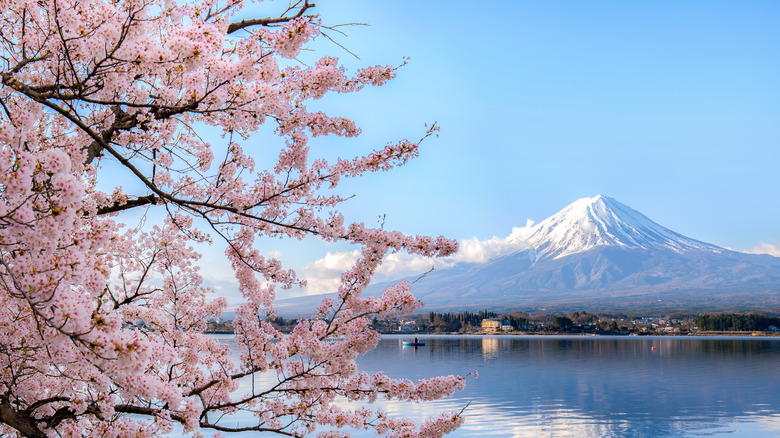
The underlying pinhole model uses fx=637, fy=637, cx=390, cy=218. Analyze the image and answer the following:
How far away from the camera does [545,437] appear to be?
3341 cm

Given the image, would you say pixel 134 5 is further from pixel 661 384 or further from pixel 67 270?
pixel 661 384

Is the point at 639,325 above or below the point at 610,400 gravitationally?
above

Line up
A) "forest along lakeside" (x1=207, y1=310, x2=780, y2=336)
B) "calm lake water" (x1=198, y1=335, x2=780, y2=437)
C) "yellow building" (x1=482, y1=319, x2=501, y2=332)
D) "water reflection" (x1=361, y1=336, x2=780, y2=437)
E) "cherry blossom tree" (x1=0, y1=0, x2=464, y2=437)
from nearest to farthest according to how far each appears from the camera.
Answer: "cherry blossom tree" (x1=0, y1=0, x2=464, y2=437) < "calm lake water" (x1=198, y1=335, x2=780, y2=437) < "water reflection" (x1=361, y1=336, x2=780, y2=437) < "forest along lakeside" (x1=207, y1=310, x2=780, y2=336) < "yellow building" (x1=482, y1=319, x2=501, y2=332)

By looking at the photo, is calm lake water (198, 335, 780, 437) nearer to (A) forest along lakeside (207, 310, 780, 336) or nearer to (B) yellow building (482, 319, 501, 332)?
(A) forest along lakeside (207, 310, 780, 336)

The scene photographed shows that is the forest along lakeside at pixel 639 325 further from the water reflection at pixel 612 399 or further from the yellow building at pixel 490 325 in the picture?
the water reflection at pixel 612 399

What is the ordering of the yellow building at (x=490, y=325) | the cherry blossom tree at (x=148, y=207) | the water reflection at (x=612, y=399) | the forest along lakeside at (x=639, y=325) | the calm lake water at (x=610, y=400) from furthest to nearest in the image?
the yellow building at (x=490, y=325)
the forest along lakeside at (x=639, y=325)
the water reflection at (x=612, y=399)
the calm lake water at (x=610, y=400)
the cherry blossom tree at (x=148, y=207)

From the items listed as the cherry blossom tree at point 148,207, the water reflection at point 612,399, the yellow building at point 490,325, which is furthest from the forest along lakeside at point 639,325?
the cherry blossom tree at point 148,207

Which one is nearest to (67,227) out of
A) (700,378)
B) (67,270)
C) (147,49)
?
(67,270)

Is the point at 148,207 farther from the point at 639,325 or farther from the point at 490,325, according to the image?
the point at 639,325

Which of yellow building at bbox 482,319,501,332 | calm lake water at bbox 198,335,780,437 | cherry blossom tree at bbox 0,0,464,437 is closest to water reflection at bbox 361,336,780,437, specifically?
calm lake water at bbox 198,335,780,437

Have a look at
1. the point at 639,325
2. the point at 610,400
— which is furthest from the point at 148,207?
the point at 639,325

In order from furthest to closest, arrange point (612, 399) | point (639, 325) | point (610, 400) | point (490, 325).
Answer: point (490, 325)
point (639, 325)
point (612, 399)
point (610, 400)

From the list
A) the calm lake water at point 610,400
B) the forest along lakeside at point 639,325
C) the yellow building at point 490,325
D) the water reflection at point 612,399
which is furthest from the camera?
the yellow building at point 490,325

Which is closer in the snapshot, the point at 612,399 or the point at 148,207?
the point at 148,207
